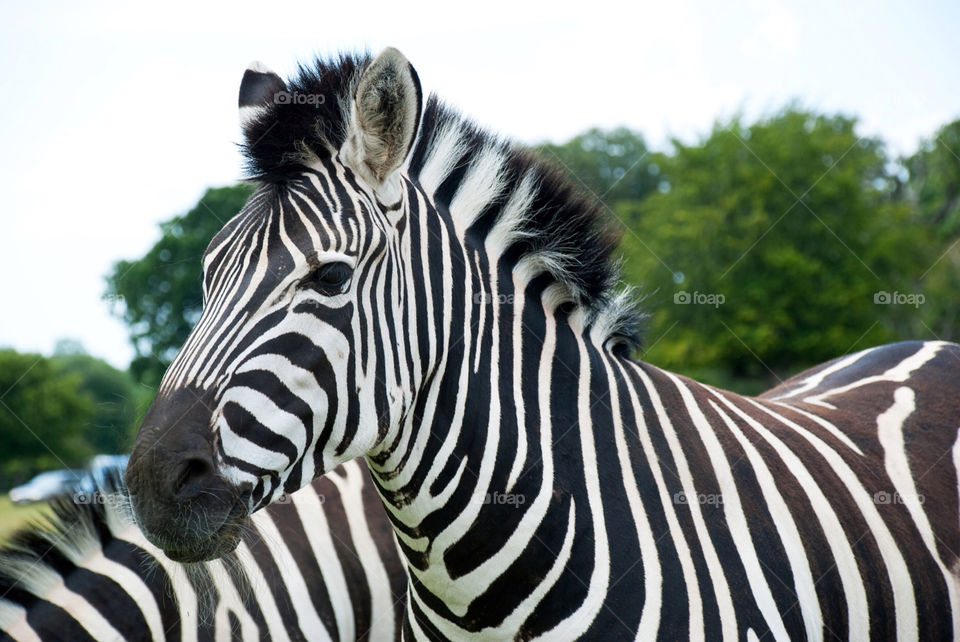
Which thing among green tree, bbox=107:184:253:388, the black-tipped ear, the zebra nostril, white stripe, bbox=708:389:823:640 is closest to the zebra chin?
the zebra nostril

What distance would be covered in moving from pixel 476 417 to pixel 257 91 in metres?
1.78

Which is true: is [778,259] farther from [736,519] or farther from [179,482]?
[179,482]

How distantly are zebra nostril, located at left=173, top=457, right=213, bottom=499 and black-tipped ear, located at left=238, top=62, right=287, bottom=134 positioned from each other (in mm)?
1415

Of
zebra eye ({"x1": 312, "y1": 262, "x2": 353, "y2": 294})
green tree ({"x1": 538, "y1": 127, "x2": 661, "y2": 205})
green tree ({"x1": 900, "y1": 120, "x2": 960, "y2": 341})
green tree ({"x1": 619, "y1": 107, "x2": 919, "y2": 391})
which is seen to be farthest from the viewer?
green tree ({"x1": 538, "y1": 127, "x2": 661, "y2": 205})

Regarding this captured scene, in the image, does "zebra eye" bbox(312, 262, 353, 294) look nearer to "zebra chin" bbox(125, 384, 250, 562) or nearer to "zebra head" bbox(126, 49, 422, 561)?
"zebra head" bbox(126, 49, 422, 561)

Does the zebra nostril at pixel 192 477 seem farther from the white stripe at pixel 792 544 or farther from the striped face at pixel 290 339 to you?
the white stripe at pixel 792 544

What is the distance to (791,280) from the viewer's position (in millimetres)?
35625

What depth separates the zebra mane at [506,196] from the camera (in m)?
3.02

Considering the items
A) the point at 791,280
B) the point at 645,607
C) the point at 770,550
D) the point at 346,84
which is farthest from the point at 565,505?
the point at 791,280

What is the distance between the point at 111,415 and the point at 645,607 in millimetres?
2544

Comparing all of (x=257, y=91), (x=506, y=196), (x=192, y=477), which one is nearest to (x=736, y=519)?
(x=506, y=196)

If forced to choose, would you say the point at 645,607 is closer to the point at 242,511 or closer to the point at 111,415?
the point at 242,511

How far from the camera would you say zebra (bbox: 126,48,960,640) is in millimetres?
2516

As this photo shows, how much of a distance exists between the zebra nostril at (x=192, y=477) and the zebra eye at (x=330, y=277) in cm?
70
